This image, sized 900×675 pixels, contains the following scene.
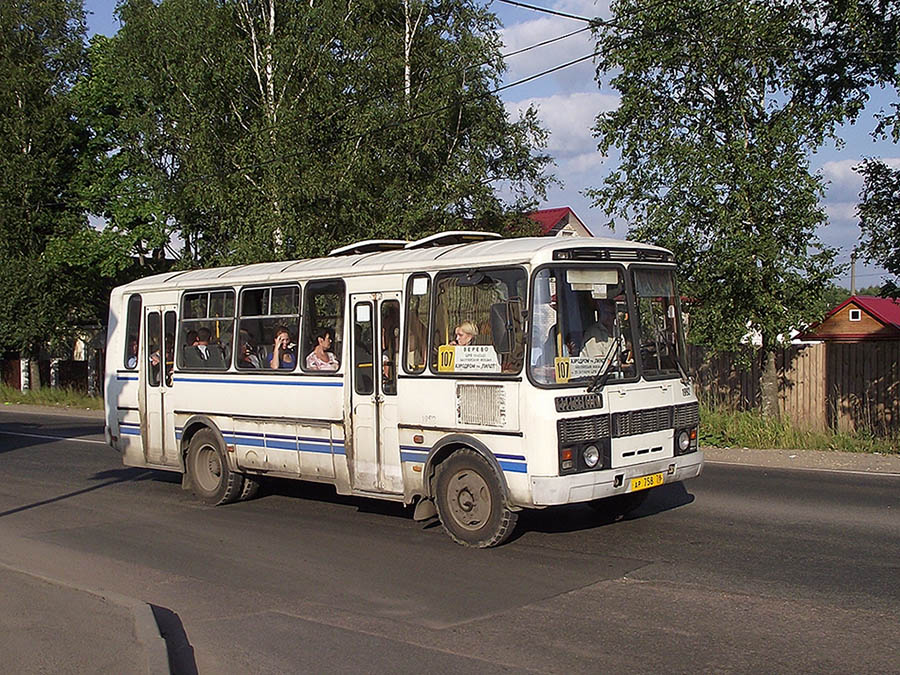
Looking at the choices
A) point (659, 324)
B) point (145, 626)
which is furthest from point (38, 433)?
point (145, 626)

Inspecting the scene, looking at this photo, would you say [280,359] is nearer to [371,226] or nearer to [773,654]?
[773,654]

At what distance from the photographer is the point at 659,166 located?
18.5m

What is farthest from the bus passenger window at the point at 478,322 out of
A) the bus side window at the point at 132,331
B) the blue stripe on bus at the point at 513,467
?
the bus side window at the point at 132,331

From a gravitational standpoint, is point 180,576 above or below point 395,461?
below

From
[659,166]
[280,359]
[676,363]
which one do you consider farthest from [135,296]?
[659,166]

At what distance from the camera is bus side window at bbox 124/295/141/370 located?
44.9 feet

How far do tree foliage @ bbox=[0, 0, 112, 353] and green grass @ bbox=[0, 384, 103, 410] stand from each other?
74.4 inches

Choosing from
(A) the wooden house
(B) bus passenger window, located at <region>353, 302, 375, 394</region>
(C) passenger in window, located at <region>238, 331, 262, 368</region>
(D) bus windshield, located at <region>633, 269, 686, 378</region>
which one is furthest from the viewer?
(A) the wooden house

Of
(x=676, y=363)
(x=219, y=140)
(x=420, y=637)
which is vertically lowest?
(x=420, y=637)

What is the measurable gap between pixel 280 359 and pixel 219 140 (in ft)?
60.8

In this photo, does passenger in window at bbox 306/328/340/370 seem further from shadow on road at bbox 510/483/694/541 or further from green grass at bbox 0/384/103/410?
green grass at bbox 0/384/103/410

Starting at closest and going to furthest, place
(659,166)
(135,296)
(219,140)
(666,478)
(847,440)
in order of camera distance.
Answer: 1. (666,478)
2. (135,296)
3. (847,440)
4. (659,166)
5. (219,140)

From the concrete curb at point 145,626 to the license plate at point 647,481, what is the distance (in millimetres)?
4363

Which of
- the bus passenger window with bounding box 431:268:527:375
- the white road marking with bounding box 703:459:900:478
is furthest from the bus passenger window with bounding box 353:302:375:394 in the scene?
the white road marking with bounding box 703:459:900:478
